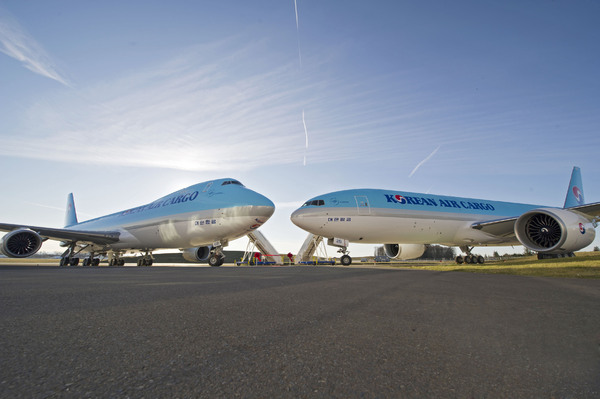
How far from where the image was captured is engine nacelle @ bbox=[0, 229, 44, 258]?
53.0 feet

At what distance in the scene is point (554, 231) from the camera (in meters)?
11.6

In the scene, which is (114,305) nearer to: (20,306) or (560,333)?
(20,306)

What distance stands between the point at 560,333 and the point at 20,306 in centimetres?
470

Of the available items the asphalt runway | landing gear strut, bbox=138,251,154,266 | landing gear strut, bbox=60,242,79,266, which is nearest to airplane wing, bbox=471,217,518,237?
the asphalt runway

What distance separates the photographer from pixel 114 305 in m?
3.13

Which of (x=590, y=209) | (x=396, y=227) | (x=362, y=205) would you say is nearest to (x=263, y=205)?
(x=362, y=205)

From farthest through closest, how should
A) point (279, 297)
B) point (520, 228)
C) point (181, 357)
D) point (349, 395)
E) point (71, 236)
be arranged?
point (71, 236) < point (520, 228) < point (279, 297) < point (181, 357) < point (349, 395)

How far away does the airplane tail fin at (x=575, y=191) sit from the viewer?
2444 centimetres

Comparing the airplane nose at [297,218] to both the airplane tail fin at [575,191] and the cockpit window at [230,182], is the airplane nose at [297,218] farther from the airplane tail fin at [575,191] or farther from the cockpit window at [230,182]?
the airplane tail fin at [575,191]

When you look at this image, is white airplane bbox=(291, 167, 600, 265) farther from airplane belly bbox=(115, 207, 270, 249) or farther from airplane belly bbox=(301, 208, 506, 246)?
airplane belly bbox=(115, 207, 270, 249)

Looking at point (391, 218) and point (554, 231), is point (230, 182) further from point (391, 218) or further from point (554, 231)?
point (554, 231)

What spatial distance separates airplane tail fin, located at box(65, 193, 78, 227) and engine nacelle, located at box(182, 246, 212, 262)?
23.2m

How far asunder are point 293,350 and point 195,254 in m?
22.4

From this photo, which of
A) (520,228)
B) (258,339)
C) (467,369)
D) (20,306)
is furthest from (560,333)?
(520,228)
